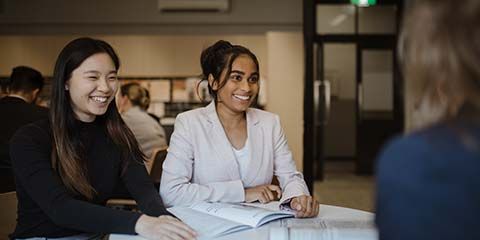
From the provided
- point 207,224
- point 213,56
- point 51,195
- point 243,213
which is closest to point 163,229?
point 207,224

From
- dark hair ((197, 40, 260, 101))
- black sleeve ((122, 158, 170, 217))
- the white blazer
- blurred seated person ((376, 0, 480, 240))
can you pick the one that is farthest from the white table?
dark hair ((197, 40, 260, 101))

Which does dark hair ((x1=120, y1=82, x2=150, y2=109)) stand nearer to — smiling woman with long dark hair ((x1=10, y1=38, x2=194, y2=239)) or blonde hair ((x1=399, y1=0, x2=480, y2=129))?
smiling woman with long dark hair ((x1=10, y1=38, x2=194, y2=239))

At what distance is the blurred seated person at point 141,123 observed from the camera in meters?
4.48

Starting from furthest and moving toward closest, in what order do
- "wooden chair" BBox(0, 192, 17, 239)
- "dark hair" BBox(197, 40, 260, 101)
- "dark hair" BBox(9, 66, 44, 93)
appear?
"dark hair" BBox(9, 66, 44, 93) → "wooden chair" BBox(0, 192, 17, 239) → "dark hair" BBox(197, 40, 260, 101)

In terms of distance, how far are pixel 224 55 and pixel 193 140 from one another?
1.25 ft

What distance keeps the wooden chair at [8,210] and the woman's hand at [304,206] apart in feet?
4.31

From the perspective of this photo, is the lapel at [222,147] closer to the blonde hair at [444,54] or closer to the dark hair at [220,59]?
the dark hair at [220,59]

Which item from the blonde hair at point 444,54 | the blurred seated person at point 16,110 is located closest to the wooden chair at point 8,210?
the blurred seated person at point 16,110

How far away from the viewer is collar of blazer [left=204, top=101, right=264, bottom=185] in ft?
6.91

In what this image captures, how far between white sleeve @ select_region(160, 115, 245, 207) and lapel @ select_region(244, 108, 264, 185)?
0.51ft

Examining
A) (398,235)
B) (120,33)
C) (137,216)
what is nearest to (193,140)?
(137,216)

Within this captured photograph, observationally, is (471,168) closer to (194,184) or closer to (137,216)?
(137,216)

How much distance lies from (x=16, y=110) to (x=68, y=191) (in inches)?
81.3

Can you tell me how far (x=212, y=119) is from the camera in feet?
7.13
